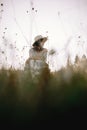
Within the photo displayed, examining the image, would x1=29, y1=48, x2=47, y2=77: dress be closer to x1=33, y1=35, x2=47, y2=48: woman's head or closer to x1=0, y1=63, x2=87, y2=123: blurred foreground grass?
x1=33, y1=35, x2=47, y2=48: woman's head

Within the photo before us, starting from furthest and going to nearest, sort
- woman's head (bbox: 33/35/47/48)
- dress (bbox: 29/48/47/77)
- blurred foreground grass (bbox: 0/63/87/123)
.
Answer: woman's head (bbox: 33/35/47/48) < dress (bbox: 29/48/47/77) < blurred foreground grass (bbox: 0/63/87/123)

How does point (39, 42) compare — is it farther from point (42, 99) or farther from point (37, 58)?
point (42, 99)

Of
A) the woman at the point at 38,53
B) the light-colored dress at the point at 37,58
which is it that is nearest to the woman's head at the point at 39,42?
the woman at the point at 38,53

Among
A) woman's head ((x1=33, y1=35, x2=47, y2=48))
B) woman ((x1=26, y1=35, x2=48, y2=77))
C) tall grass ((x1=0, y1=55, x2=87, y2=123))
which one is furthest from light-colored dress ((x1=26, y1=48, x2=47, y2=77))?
tall grass ((x1=0, y1=55, x2=87, y2=123))

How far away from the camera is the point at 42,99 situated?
191 centimetres

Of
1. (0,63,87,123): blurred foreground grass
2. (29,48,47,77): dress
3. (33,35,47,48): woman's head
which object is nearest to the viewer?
(0,63,87,123): blurred foreground grass

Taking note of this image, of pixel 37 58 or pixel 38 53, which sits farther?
pixel 38 53

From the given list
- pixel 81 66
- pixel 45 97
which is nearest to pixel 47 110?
pixel 45 97

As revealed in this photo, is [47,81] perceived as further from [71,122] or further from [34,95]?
[71,122]

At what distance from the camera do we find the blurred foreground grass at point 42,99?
72.0 inches

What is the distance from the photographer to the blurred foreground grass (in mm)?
1829

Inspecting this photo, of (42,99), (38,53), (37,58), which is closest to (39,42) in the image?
(38,53)

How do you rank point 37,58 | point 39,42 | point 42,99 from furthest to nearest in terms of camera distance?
point 39,42 → point 37,58 → point 42,99

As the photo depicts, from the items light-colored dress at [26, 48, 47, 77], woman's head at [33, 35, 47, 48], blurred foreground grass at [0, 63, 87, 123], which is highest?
woman's head at [33, 35, 47, 48]
